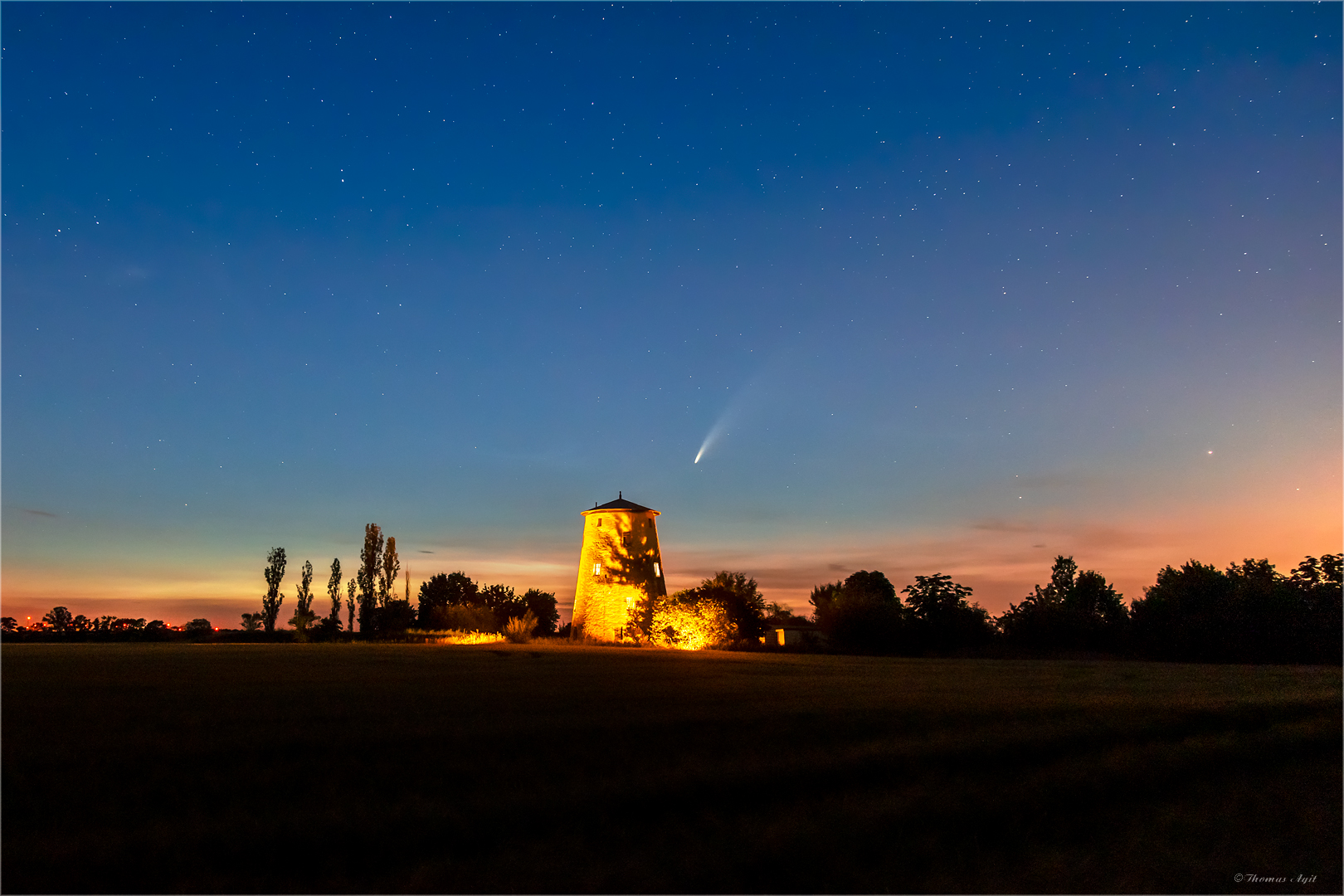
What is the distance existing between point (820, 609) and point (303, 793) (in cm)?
4782

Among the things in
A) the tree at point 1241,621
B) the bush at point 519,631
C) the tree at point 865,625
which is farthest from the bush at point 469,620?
the tree at point 1241,621

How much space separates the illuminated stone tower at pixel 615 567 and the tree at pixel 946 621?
17.0 meters

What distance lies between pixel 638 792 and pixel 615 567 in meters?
43.4

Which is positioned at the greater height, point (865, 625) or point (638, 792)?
point (638, 792)

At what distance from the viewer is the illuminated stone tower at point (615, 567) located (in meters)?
50.7

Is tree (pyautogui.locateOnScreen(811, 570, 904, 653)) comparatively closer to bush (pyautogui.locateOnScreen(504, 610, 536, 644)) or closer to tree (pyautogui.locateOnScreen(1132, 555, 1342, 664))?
tree (pyautogui.locateOnScreen(1132, 555, 1342, 664))

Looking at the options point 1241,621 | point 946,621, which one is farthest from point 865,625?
point 1241,621

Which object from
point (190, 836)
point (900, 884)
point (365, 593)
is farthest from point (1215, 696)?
point (365, 593)

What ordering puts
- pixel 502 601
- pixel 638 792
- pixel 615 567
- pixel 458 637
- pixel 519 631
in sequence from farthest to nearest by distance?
pixel 502 601
pixel 615 567
pixel 519 631
pixel 458 637
pixel 638 792

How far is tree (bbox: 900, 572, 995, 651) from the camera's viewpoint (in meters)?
47.4

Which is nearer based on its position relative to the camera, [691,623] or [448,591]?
[691,623]

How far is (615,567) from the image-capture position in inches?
2030

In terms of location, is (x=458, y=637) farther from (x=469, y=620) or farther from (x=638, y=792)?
(x=638, y=792)

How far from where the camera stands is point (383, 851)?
6.88 meters
